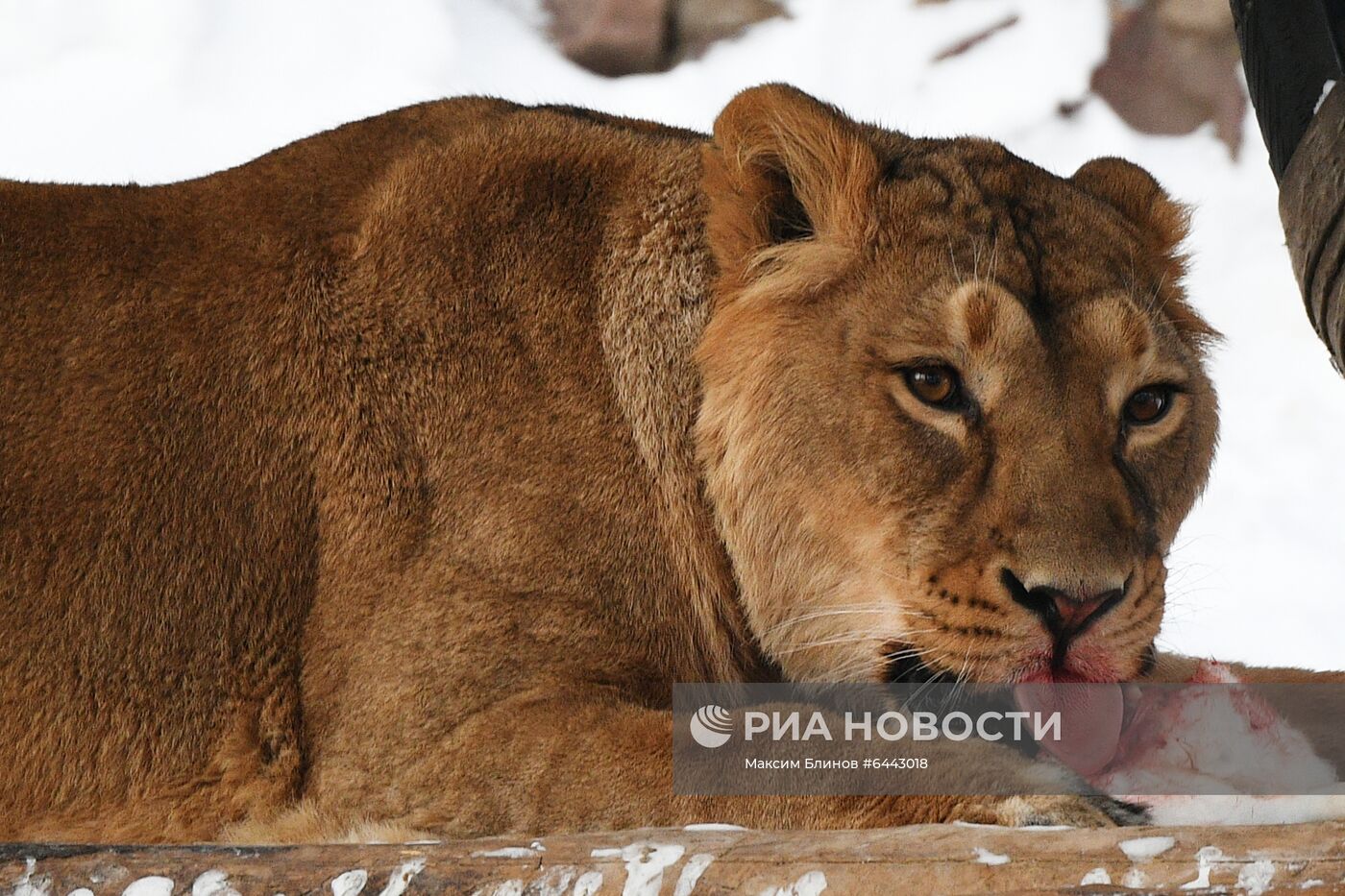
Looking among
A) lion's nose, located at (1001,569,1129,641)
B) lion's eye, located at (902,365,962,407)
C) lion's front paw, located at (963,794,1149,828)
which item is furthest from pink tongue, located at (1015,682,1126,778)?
lion's eye, located at (902,365,962,407)

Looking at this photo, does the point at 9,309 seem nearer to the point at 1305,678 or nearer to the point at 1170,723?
the point at 1170,723

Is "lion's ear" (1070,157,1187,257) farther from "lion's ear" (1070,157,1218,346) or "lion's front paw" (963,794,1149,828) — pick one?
"lion's front paw" (963,794,1149,828)

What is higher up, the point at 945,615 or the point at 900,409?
the point at 900,409

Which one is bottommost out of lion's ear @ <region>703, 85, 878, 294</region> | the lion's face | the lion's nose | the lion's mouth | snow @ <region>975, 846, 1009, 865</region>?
snow @ <region>975, 846, 1009, 865</region>

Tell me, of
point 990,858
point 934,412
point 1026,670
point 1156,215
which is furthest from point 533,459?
point 1156,215

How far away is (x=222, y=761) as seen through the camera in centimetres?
356

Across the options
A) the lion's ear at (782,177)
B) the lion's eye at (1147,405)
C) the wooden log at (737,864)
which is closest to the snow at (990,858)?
the wooden log at (737,864)

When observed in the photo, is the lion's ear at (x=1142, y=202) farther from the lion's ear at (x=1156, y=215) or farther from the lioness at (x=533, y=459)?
the lioness at (x=533, y=459)

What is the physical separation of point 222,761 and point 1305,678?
2591 millimetres

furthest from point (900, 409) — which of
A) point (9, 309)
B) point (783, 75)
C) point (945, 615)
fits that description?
point (783, 75)

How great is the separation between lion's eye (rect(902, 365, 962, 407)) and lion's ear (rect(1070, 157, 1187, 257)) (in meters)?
0.87

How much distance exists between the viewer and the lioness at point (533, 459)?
3355mm

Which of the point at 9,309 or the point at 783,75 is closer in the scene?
the point at 9,309

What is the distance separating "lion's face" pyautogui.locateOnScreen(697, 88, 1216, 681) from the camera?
10.6 ft
